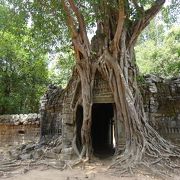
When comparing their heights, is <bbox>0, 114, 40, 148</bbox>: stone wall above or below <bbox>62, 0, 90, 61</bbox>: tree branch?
below

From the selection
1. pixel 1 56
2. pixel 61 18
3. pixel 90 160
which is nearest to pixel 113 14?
pixel 61 18

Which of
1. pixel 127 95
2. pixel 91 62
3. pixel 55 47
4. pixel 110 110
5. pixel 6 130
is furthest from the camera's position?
pixel 6 130

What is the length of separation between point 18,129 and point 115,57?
5.89 metres

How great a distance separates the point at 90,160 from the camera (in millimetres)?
6559

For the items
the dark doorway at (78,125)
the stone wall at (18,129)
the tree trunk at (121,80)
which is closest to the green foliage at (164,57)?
the tree trunk at (121,80)

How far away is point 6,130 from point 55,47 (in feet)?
15.1

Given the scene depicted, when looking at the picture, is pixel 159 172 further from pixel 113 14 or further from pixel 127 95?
pixel 113 14

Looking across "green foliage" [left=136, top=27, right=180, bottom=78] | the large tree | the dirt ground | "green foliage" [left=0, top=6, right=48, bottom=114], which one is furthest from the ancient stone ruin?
"green foliage" [left=136, top=27, right=180, bottom=78]

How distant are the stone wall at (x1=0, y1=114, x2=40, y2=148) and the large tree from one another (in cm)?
410

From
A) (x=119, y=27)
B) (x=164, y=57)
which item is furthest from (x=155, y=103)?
(x=164, y=57)

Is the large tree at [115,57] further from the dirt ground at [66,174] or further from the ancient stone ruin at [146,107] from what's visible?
the dirt ground at [66,174]

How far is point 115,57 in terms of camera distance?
6.87 m

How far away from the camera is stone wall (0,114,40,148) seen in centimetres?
1056

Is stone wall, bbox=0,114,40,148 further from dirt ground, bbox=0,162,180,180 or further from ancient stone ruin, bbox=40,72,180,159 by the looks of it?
dirt ground, bbox=0,162,180,180
